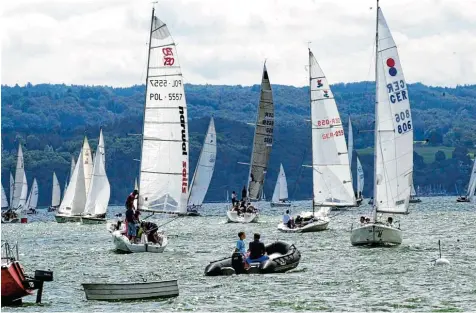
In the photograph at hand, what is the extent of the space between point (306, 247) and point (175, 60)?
10.5m

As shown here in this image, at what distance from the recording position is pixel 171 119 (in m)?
50.9

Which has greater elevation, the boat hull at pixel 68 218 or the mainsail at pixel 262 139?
the mainsail at pixel 262 139

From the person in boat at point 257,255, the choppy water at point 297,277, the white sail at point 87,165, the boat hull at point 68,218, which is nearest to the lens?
the choppy water at point 297,277

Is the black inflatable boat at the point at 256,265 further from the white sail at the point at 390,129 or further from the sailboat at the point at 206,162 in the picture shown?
the sailboat at the point at 206,162

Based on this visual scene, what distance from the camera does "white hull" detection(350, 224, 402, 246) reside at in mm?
50469

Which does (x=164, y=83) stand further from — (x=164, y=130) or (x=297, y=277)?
(x=297, y=277)

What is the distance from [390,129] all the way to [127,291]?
2009cm

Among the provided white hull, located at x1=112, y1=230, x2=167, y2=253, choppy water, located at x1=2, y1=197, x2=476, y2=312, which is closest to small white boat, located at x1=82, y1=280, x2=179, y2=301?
choppy water, located at x1=2, y1=197, x2=476, y2=312

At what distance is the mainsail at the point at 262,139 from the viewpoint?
269 ft

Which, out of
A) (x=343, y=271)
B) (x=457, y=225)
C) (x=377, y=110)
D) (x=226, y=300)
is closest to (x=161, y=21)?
(x=377, y=110)

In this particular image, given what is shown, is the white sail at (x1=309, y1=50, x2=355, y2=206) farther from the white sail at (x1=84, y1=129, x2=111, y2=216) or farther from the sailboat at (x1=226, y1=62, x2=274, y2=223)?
the white sail at (x1=84, y1=129, x2=111, y2=216)

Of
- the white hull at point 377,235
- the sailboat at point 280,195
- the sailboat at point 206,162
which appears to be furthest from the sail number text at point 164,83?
the sailboat at point 280,195

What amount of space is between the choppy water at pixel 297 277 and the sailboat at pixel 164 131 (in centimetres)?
237

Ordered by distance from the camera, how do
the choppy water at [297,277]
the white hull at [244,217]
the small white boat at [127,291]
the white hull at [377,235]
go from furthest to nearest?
the white hull at [244,217] → the white hull at [377,235] → the small white boat at [127,291] → the choppy water at [297,277]
